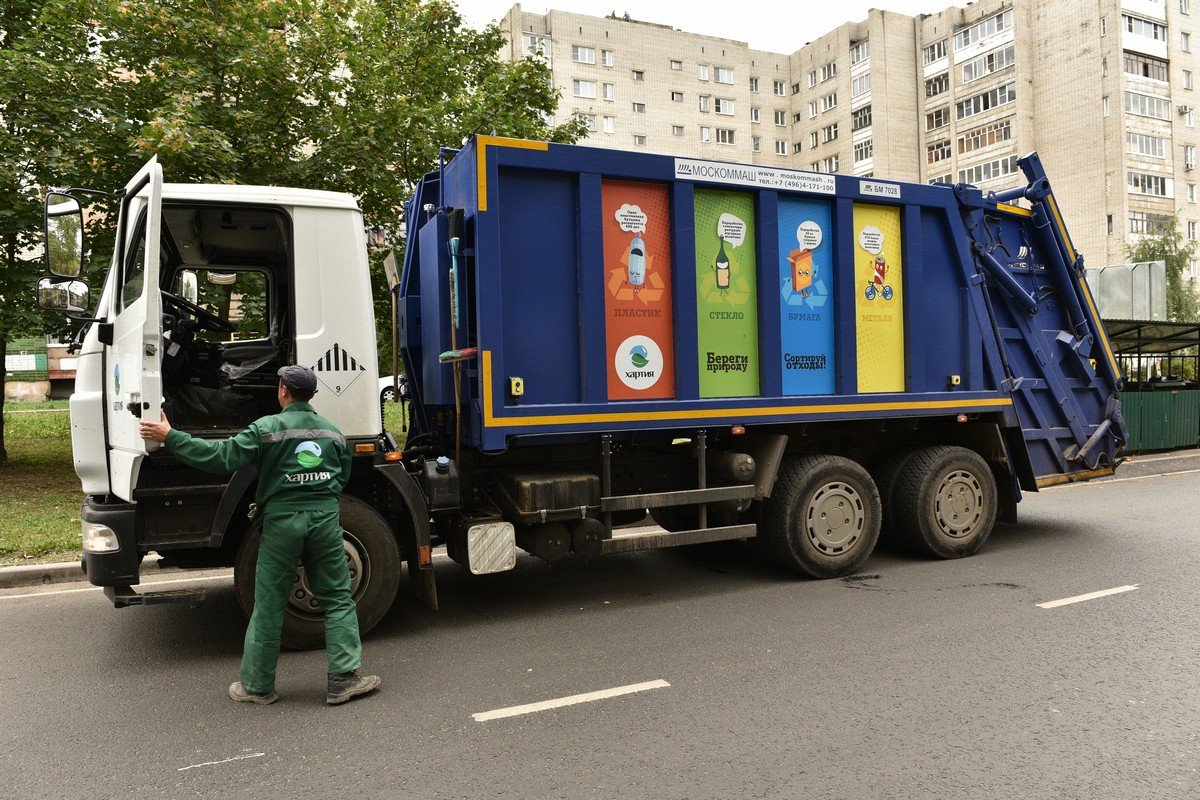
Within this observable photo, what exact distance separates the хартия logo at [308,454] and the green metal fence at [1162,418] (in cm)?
1570

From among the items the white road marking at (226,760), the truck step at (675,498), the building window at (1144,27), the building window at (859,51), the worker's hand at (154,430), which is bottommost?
the white road marking at (226,760)

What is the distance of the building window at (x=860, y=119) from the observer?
52.8 m

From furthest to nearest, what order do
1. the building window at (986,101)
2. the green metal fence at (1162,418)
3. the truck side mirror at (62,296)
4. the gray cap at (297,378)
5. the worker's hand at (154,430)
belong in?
the building window at (986,101)
the green metal fence at (1162,418)
the truck side mirror at (62,296)
the gray cap at (297,378)
the worker's hand at (154,430)

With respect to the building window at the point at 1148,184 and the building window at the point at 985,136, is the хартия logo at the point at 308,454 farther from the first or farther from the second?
the building window at the point at 985,136

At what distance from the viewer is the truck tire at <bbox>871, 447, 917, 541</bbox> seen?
6668 mm

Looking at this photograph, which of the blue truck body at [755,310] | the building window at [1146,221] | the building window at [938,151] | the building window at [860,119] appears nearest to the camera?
the blue truck body at [755,310]

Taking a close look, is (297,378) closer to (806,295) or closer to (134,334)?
(134,334)

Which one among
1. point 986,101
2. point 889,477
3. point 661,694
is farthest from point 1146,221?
point 661,694

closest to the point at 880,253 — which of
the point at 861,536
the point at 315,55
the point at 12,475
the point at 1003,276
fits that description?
the point at 1003,276

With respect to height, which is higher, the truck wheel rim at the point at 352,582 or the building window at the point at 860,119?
the building window at the point at 860,119

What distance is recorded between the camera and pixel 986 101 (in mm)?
47812

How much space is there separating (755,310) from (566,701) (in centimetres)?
309

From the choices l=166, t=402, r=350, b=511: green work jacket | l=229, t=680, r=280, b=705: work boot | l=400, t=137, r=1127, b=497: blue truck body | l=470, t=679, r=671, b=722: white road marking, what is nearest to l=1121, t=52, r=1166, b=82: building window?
l=400, t=137, r=1127, b=497: blue truck body

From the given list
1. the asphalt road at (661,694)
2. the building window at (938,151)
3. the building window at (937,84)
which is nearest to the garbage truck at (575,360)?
the asphalt road at (661,694)
